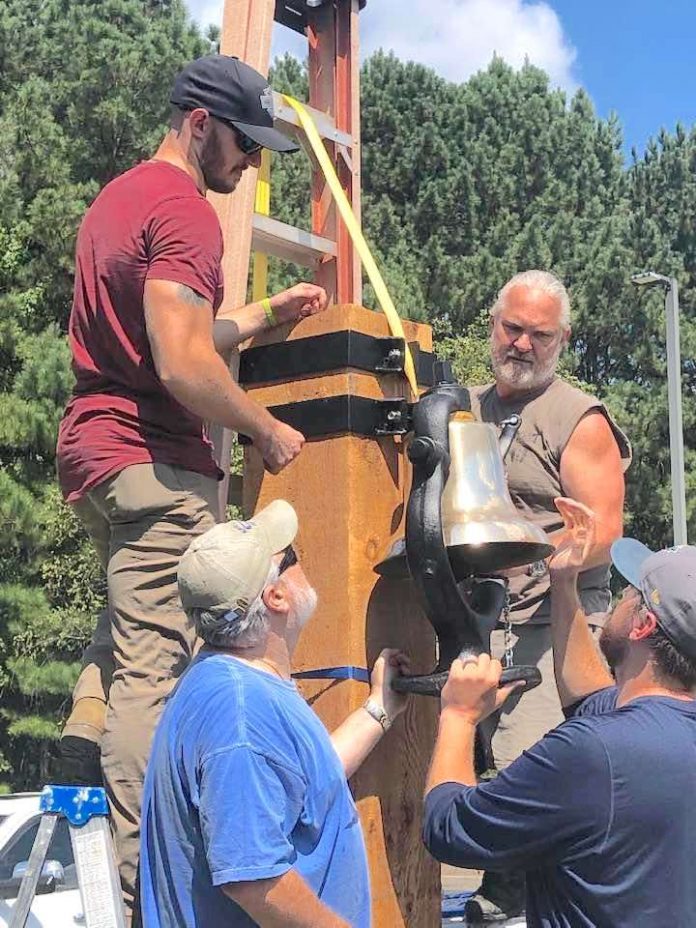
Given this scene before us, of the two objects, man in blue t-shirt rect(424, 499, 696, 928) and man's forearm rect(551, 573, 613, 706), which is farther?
man's forearm rect(551, 573, 613, 706)

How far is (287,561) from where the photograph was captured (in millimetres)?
2486

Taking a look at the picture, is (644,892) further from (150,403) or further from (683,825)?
(150,403)

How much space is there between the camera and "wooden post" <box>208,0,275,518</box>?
10.8 ft

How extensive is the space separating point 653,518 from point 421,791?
21931 mm

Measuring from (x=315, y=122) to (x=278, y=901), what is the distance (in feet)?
7.76

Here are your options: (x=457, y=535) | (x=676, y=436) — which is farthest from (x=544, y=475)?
(x=676, y=436)

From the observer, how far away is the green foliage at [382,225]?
54.4 feet

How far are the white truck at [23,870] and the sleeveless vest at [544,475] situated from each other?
2096 mm

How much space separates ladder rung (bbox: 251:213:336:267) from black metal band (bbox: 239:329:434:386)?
1.58 feet

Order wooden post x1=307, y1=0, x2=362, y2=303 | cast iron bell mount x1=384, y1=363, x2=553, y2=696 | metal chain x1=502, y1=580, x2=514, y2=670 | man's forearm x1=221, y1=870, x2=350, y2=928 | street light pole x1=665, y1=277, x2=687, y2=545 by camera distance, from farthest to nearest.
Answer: street light pole x1=665, y1=277, x2=687, y2=545 < wooden post x1=307, y1=0, x2=362, y2=303 < metal chain x1=502, y1=580, x2=514, y2=670 < cast iron bell mount x1=384, y1=363, x2=553, y2=696 < man's forearm x1=221, y1=870, x2=350, y2=928

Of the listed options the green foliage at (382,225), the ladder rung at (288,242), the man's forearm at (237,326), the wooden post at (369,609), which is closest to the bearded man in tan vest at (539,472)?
the wooden post at (369,609)

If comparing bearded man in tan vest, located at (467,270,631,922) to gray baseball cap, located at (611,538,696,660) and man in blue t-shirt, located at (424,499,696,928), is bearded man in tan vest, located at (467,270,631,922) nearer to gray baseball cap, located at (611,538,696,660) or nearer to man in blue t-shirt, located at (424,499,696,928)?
gray baseball cap, located at (611,538,696,660)

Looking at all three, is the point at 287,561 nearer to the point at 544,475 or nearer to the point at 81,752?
the point at 81,752

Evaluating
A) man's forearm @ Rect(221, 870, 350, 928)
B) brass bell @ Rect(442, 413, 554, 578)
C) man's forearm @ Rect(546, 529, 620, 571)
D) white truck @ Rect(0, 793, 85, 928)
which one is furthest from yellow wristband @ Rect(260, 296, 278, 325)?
white truck @ Rect(0, 793, 85, 928)
